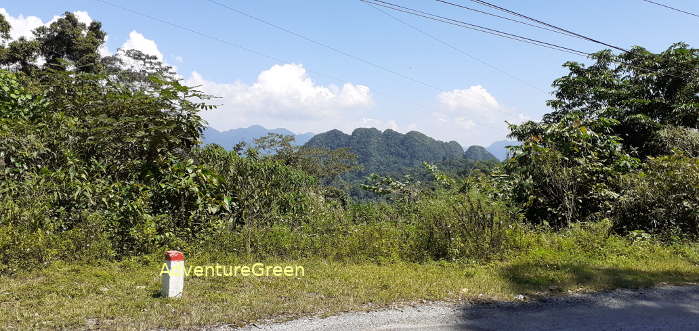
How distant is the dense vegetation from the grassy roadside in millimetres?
441

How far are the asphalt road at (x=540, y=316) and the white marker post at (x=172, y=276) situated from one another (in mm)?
1139

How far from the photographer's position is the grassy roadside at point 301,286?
407 centimetres

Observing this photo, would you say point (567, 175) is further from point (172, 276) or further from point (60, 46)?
point (60, 46)

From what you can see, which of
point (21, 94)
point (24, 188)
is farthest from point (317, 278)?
point (21, 94)

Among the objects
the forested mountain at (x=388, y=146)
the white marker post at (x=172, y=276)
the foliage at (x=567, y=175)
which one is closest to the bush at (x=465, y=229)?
the foliage at (x=567, y=175)

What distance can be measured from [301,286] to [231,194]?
3.06 meters

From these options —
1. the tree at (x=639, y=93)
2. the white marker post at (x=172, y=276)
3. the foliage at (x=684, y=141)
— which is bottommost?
the white marker post at (x=172, y=276)

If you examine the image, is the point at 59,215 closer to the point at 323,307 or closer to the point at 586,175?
the point at 323,307

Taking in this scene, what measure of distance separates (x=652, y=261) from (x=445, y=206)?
3.39m

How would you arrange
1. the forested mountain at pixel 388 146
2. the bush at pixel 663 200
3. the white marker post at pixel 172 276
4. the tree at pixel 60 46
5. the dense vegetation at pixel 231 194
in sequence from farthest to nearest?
the forested mountain at pixel 388 146, the tree at pixel 60 46, the bush at pixel 663 200, the dense vegetation at pixel 231 194, the white marker post at pixel 172 276

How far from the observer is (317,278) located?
5582 mm

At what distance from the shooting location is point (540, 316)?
4523 millimetres

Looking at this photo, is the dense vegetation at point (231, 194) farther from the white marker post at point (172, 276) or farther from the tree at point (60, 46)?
the tree at point (60, 46)

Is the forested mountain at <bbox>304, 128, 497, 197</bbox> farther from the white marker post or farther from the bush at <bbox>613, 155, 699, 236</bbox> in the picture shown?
the white marker post
